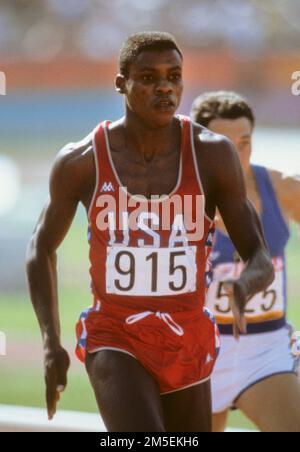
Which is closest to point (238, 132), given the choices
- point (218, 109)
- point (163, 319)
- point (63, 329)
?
point (218, 109)

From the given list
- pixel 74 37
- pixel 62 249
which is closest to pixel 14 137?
pixel 74 37

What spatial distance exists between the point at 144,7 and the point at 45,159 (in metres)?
3.83

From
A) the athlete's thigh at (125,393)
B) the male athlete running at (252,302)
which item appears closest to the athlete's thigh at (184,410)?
the athlete's thigh at (125,393)

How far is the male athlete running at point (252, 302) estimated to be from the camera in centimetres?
476

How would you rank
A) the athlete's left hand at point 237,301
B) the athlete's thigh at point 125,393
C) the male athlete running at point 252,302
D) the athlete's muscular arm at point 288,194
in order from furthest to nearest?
1. the athlete's muscular arm at point 288,194
2. the male athlete running at point 252,302
3. the athlete's thigh at point 125,393
4. the athlete's left hand at point 237,301

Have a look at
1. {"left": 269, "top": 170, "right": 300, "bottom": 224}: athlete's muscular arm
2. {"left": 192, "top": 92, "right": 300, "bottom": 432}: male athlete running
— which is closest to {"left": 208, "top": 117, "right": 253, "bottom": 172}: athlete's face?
{"left": 192, "top": 92, "right": 300, "bottom": 432}: male athlete running

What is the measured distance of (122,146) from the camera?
397 centimetres

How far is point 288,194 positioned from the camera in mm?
5000

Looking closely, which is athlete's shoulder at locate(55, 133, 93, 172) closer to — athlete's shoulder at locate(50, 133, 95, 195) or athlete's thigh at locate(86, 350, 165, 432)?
athlete's shoulder at locate(50, 133, 95, 195)

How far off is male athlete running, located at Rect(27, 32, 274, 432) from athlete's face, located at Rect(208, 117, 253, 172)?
1117 millimetres

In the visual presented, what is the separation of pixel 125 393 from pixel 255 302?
1523 mm

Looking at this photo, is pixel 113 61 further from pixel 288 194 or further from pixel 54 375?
pixel 54 375

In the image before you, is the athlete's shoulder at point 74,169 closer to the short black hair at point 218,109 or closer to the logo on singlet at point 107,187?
the logo on singlet at point 107,187
